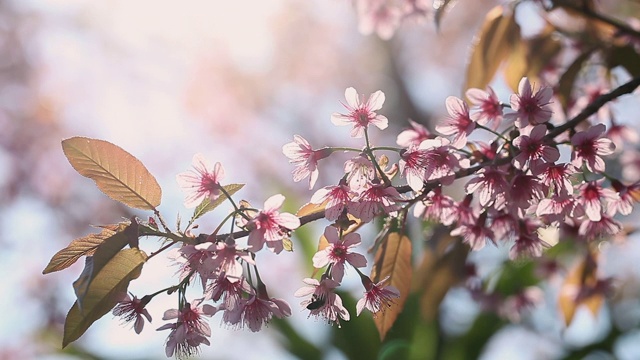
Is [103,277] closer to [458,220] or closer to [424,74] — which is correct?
[458,220]

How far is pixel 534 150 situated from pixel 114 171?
15.3 inches

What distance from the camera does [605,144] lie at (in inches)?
25.8

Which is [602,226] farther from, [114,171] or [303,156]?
[114,171]

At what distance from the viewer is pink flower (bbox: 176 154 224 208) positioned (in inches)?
24.8

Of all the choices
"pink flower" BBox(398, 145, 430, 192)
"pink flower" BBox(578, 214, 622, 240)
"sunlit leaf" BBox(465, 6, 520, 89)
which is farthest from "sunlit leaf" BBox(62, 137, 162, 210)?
"sunlit leaf" BBox(465, 6, 520, 89)

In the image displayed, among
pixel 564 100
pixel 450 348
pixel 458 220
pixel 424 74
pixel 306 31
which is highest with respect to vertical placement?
pixel 306 31

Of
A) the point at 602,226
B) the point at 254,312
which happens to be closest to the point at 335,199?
the point at 254,312

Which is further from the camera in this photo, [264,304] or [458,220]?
[458,220]

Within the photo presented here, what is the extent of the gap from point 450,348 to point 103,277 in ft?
4.43

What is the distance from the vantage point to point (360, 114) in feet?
2.15

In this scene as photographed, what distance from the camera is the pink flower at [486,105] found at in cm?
70

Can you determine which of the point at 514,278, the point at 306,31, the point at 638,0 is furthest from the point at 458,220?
the point at 306,31

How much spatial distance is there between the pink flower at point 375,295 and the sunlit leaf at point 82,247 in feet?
0.81

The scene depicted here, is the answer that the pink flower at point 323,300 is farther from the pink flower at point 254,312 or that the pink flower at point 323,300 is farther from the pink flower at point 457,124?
the pink flower at point 457,124
